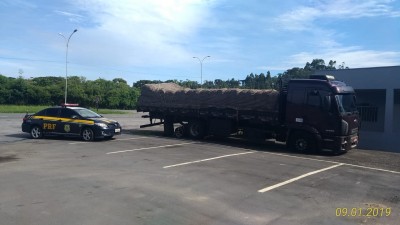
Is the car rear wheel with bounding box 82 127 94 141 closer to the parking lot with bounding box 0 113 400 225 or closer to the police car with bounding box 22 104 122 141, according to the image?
the police car with bounding box 22 104 122 141

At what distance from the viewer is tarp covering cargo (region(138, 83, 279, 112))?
17453 millimetres

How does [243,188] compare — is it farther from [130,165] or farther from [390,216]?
[130,165]

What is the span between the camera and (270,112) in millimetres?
17094

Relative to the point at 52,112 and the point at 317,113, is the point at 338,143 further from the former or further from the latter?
the point at 52,112

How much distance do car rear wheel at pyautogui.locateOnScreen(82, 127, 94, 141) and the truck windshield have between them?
10.4 meters

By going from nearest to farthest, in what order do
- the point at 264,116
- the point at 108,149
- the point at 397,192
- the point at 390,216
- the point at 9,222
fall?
the point at 9,222 < the point at 390,216 < the point at 397,192 < the point at 108,149 < the point at 264,116

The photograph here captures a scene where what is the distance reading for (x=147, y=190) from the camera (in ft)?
27.6

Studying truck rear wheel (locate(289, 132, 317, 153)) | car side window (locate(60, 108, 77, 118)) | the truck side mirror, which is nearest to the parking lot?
truck rear wheel (locate(289, 132, 317, 153))

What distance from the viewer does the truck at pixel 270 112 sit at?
50.4 ft

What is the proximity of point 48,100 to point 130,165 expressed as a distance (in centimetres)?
8048

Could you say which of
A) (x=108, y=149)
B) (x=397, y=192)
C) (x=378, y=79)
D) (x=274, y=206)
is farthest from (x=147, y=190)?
(x=378, y=79)

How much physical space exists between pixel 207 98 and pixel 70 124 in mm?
6397

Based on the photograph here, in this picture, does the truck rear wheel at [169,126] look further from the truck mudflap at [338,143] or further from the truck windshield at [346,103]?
the truck windshield at [346,103]

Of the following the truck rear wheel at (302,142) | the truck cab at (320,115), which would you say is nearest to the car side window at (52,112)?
the truck cab at (320,115)
